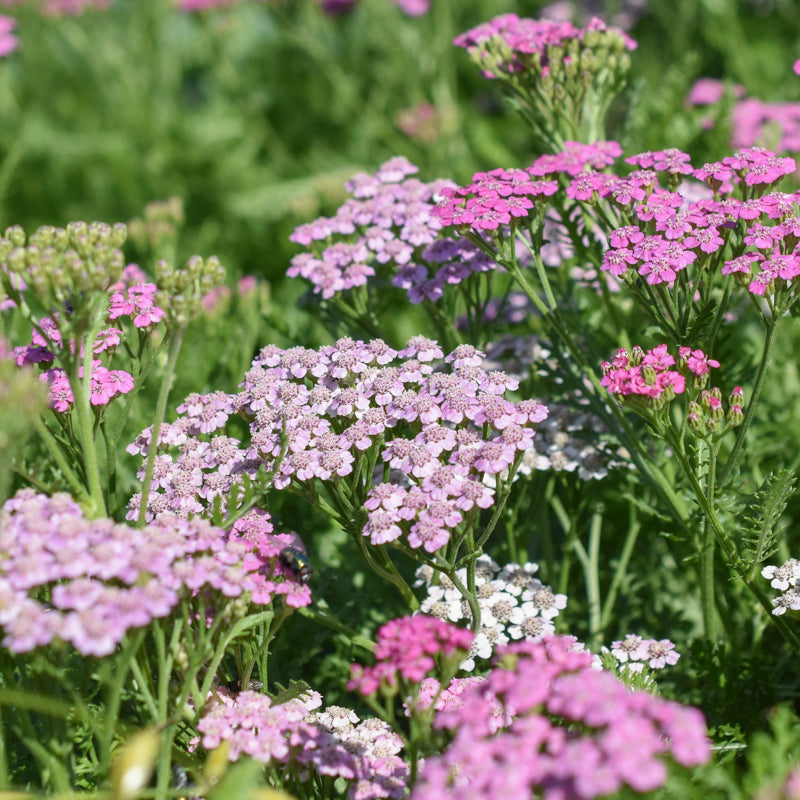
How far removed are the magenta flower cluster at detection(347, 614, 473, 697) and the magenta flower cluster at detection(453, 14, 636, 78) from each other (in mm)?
2021

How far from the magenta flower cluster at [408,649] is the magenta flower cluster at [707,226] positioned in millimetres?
1091

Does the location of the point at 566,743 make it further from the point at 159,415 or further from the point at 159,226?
the point at 159,226

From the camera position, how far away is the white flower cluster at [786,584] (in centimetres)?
249

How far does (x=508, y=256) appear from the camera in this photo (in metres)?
2.80

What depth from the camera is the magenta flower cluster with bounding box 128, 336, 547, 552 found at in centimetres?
242

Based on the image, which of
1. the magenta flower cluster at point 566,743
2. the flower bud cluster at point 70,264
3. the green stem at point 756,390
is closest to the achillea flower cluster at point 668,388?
the green stem at point 756,390

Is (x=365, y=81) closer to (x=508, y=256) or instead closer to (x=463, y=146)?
(x=463, y=146)

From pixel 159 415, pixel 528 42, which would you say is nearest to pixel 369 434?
pixel 159 415

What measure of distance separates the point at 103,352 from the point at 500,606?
4.46 feet

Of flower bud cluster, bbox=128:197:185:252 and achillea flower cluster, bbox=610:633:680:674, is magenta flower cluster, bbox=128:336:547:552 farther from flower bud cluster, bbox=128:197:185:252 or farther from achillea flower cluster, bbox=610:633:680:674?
flower bud cluster, bbox=128:197:185:252

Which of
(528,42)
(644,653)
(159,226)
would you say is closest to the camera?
(644,653)

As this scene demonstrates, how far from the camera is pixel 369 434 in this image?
8.46ft

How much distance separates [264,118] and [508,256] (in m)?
4.53

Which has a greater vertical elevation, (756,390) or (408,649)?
(756,390)
